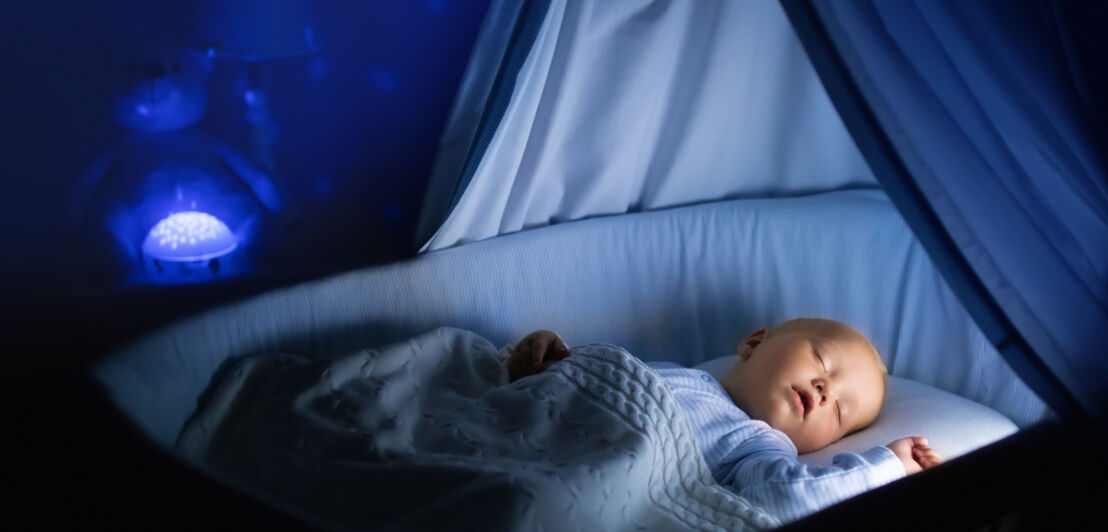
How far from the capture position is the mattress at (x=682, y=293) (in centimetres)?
181

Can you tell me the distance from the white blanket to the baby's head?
0.36 metres

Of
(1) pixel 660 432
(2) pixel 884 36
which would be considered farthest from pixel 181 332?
(2) pixel 884 36

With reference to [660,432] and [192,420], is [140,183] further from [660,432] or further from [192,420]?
[660,432]

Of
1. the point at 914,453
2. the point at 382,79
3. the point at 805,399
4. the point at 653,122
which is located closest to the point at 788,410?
the point at 805,399

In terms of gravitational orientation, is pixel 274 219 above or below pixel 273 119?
below

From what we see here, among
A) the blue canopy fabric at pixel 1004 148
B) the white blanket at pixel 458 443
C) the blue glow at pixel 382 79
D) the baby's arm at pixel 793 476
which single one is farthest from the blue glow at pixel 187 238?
the blue canopy fabric at pixel 1004 148

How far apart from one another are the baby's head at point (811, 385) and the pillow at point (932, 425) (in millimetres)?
28

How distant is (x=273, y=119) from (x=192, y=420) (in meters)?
1.13

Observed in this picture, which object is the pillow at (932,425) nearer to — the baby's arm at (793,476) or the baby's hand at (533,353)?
the baby's arm at (793,476)

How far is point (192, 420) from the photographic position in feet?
4.77

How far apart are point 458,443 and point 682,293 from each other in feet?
3.20

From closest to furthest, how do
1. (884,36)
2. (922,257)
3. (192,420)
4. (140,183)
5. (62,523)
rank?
(884,36), (192,420), (62,523), (922,257), (140,183)

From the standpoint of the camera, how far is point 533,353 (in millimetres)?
1749

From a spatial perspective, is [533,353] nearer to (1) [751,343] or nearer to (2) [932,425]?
(1) [751,343]
